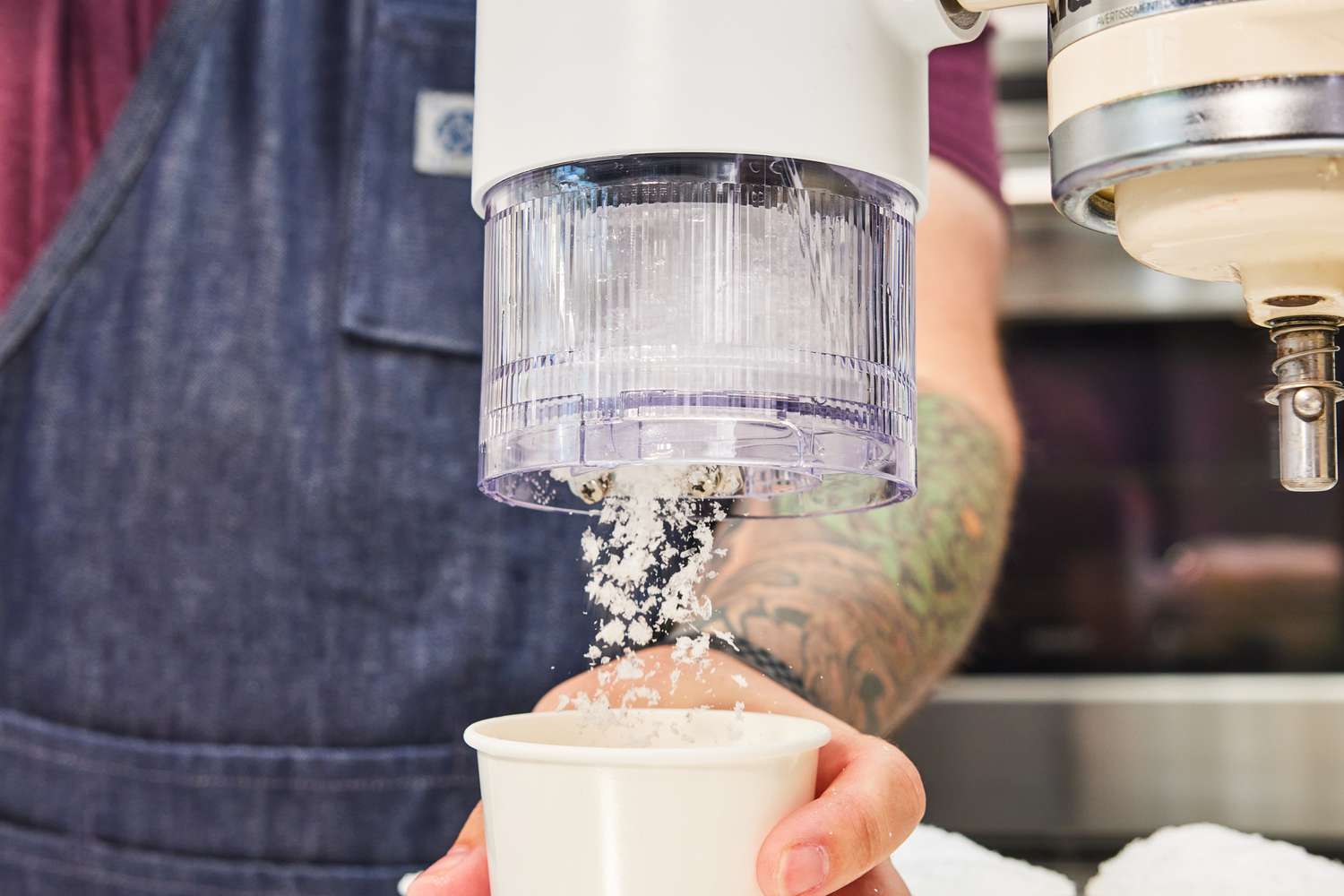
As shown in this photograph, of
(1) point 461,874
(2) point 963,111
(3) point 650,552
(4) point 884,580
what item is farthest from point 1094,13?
(2) point 963,111

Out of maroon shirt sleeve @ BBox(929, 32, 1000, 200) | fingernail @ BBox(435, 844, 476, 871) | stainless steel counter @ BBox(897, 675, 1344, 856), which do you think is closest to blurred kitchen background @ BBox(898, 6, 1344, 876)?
stainless steel counter @ BBox(897, 675, 1344, 856)

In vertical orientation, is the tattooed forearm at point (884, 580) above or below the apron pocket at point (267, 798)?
above

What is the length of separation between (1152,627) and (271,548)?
99 cm

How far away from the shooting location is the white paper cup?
0.36 meters

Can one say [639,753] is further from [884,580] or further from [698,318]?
[884,580]

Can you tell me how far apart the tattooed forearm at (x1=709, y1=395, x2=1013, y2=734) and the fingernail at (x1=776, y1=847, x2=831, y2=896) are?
22 cm

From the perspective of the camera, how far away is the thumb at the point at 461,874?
402mm

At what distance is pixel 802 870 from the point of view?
1.20 ft

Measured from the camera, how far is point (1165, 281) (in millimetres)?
1469

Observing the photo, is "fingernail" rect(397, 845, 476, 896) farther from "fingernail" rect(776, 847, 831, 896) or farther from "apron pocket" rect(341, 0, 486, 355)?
"apron pocket" rect(341, 0, 486, 355)

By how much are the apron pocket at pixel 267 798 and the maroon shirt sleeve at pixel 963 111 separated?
0.47 metres

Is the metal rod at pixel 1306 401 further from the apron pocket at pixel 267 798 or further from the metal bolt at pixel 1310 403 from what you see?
the apron pocket at pixel 267 798

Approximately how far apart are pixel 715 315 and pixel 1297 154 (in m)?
0.13

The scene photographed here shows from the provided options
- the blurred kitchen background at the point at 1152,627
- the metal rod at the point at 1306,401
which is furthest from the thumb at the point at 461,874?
the blurred kitchen background at the point at 1152,627
